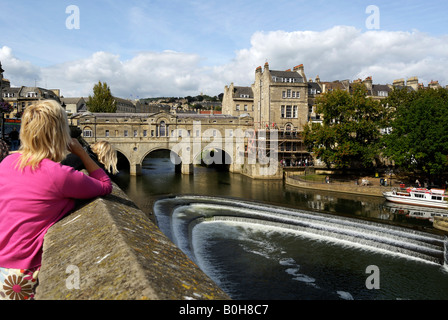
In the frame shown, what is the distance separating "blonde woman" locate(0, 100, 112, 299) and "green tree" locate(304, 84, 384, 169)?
40892mm

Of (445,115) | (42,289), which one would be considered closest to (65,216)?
(42,289)

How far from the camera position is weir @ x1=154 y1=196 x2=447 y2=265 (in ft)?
59.8

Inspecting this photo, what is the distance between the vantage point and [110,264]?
2998 millimetres

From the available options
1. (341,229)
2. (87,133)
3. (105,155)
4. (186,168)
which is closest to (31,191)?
(105,155)

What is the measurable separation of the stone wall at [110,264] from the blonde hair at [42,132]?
961mm

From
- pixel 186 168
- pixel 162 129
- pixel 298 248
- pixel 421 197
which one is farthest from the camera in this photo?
pixel 162 129

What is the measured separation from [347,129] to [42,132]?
42.7m

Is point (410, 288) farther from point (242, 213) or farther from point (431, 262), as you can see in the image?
point (242, 213)

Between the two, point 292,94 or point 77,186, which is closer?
point 77,186


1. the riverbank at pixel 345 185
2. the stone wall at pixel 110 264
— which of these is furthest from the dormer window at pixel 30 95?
the stone wall at pixel 110 264

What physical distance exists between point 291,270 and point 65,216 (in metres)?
13.5

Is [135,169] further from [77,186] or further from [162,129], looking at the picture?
[77,186]

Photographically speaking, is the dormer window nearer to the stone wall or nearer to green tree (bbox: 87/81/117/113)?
green tree (bbox: 87/81/117/113)

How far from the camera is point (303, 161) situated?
2082 inches
